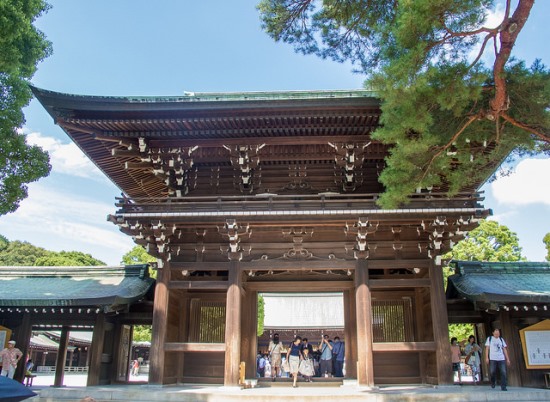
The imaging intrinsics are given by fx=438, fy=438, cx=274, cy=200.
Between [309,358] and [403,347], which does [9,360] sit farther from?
[403,347]

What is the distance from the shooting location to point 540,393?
9.21 metres

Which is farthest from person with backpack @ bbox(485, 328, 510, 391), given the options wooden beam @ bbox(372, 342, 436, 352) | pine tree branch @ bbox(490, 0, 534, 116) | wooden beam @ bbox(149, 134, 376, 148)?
pine tree branch @ bbox(490, 0, 534, 116)

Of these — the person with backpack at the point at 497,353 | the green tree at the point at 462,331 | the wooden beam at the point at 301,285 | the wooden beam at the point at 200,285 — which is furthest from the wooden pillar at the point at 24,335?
the green tree at the point at 462,331

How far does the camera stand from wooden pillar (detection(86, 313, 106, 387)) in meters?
12.2

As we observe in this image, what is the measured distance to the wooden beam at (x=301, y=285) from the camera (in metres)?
12.7

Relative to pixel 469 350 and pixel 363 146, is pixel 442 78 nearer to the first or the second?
pixel 363 146

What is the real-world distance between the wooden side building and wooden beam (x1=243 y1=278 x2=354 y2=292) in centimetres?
4

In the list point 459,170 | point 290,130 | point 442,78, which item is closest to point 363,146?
point 290,130

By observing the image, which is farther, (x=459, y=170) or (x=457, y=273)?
(x=457, y=273)

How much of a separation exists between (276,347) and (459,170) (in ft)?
27.5

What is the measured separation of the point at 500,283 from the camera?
12.6 metres

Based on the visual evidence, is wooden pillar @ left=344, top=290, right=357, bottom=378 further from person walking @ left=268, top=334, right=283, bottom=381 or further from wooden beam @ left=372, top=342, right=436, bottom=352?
person walking @ left=268, top=334, right=283, bottom=381

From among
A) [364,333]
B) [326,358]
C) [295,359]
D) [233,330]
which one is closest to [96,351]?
[233,330]

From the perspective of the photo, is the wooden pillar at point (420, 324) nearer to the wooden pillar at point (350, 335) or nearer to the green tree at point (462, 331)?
the wooden pillar at point (350, 335)
